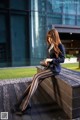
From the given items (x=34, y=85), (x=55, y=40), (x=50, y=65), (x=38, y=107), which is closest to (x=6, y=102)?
(x=38, y=107)

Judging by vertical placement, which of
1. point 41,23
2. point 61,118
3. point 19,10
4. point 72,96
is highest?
point 19,10

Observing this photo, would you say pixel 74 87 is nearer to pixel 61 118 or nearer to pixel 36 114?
pixel 61 118

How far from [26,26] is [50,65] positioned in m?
10.4

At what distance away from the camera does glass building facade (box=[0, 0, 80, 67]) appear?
1305 cm

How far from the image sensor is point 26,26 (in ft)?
44.3

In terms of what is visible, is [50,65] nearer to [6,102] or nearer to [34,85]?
[34,85]

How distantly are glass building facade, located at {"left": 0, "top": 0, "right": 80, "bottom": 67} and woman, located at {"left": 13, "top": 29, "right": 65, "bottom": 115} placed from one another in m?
9.77

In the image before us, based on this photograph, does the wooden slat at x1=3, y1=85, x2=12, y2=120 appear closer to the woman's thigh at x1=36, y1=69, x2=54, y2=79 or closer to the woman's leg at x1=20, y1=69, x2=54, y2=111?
the woman's leg at x1=20, y1=69, x2=54, y2=111

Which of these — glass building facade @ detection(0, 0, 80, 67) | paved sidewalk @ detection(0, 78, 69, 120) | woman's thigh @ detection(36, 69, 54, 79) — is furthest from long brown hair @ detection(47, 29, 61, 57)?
glass building facade @ detection(0, 0, 80, 67)

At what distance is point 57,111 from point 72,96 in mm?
754

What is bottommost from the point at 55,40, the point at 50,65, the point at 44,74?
the point at 44,74

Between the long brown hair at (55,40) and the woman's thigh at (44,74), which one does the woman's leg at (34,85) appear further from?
the long brown hair at (55,40)

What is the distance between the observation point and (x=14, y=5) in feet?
43.5

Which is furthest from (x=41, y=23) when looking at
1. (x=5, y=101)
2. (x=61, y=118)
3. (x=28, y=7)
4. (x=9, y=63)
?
(x=61, y=118)
